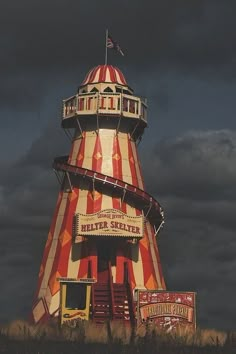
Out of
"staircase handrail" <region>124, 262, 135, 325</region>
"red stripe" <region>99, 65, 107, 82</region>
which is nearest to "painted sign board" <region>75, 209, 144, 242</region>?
"staircase handrail" <region>124, 262, 135, 325</region>

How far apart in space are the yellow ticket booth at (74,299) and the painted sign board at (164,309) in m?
4.49

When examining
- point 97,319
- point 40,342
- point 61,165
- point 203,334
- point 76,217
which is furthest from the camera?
point 61,165

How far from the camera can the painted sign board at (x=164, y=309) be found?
66688 millimetres

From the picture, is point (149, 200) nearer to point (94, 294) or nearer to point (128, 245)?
point (128, 245)

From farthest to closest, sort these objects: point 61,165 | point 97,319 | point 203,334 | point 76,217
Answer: point 61,165
point 76,217
point 97,319
point 203,334

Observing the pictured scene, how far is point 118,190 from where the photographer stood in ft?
258

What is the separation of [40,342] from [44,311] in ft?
133

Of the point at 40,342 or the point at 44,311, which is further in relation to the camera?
the point at 44,311

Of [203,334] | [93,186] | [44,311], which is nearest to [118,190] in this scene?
[93,186]

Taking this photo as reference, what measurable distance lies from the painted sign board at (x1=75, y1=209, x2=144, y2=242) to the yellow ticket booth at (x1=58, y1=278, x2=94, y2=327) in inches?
211

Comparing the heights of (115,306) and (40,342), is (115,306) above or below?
above

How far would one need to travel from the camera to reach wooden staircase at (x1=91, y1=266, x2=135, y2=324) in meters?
70.5

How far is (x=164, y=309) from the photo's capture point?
221 feet

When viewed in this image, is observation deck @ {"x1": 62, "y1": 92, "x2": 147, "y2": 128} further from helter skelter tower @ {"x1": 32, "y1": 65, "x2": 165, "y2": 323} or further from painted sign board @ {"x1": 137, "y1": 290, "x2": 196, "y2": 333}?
painted sign board @ {"x1": 137, "y1": 290, "x2": 196, "y2": 333}
